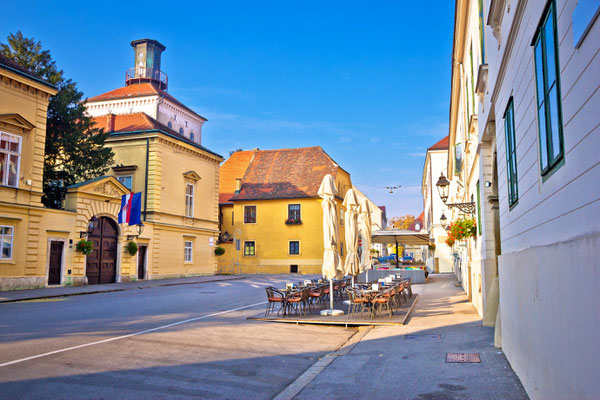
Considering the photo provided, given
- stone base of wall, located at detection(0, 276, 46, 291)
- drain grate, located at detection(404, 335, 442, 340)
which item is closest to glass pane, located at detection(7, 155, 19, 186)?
stone base of wall, located at detection(0, 276, 46, 291)

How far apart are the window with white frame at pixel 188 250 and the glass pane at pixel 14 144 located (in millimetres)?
15294

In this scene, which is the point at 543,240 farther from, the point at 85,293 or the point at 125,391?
the point at 85,293

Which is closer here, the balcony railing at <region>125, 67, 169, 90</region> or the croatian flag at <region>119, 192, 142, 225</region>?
the croatian flag at <region>119, 192, 142, 225</region>

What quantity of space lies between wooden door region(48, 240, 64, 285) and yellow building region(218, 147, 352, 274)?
922 inches

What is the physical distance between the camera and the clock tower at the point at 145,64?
5428 cm

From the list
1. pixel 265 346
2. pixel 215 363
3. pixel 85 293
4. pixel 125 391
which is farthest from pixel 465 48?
pixel 85 293

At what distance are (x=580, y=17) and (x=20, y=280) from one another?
23283mm

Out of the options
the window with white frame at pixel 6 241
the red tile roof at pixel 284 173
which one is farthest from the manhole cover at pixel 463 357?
the red tile roof at pixel 284 173

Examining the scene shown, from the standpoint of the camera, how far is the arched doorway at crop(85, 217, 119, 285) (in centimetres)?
2650

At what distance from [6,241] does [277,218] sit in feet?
92.9

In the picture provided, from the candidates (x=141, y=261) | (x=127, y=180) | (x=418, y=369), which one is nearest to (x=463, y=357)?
(x=418, y=369)

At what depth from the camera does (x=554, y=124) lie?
411 cm

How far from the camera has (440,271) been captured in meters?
45.1

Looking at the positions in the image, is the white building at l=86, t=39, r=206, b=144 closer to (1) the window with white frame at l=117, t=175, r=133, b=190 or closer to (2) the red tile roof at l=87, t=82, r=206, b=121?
(2) the red tile roof at l=87, t=82, r=206, b=121
